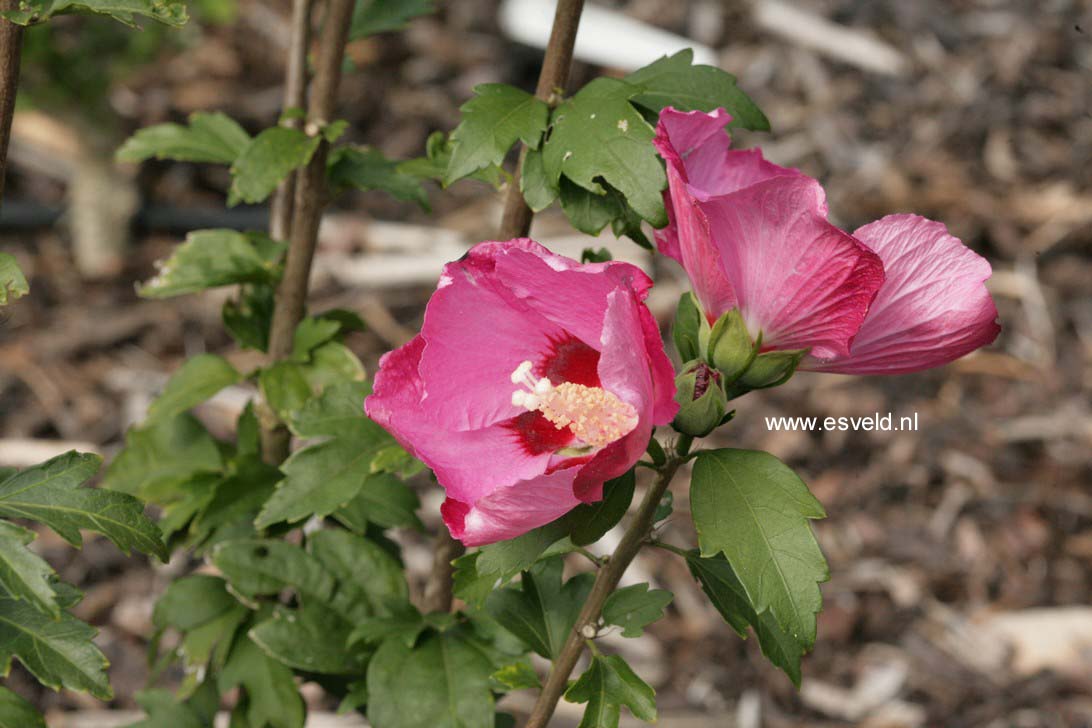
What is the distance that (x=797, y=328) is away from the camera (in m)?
1.00

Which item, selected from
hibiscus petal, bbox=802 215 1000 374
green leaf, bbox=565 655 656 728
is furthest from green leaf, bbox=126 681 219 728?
hibiscus petal, bbox=802 215 1000 374

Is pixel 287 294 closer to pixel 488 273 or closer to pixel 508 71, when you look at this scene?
pixel 488 273

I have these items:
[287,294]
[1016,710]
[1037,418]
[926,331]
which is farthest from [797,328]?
[1037,418]

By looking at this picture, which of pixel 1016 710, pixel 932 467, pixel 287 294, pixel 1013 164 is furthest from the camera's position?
pixel 1013 164

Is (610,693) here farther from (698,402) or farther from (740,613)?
(698,402)

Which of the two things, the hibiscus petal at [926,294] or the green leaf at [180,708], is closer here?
the hibiscus petal at [926,294]

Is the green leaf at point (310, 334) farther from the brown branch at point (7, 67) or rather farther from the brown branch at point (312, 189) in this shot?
the brown branch at point (7, 67)

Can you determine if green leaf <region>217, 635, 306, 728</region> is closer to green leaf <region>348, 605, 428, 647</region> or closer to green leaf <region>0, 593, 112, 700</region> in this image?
green leaf <region>348, 605, 428, 647</region>

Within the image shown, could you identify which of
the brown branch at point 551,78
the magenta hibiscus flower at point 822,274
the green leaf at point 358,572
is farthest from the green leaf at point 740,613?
the green leaf at point 358,572

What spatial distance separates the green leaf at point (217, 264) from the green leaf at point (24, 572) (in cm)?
52

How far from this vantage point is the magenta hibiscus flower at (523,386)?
92 centimetres

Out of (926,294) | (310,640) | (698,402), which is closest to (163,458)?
(310,640)

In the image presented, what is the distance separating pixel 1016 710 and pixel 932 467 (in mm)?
638

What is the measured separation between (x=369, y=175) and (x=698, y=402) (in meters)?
0.68
